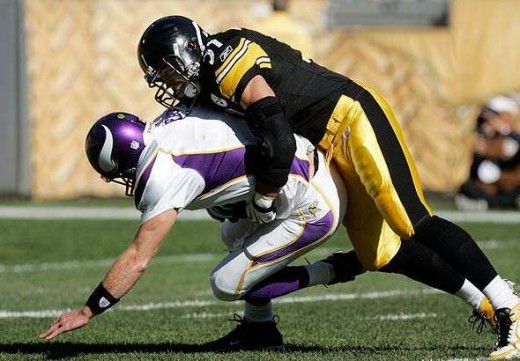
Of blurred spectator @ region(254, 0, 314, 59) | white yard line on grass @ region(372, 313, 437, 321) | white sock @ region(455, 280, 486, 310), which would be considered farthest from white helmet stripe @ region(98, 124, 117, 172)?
blurred spectator @ region(254, 0, 314, 59)

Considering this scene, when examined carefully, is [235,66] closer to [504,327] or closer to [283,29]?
[504,327]

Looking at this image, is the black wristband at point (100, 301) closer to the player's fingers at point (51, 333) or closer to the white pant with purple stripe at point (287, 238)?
the player's fingers at point (51, 333)

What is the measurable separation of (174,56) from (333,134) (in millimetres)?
759

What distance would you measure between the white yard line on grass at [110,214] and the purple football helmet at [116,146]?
7427 millimetres

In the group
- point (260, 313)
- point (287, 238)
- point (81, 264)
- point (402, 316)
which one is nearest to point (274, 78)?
point (287, 238)

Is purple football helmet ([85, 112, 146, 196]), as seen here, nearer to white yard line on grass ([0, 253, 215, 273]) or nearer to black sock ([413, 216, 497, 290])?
black sock ([413, 216, 497, 290])

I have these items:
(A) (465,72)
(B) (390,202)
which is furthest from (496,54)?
(B) (390,202)

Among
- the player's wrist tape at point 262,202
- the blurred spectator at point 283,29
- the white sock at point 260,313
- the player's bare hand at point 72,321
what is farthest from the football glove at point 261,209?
the blurred spectator at point 283,29

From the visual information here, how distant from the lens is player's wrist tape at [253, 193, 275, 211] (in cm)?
536

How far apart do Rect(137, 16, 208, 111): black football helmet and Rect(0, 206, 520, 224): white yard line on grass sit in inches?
291

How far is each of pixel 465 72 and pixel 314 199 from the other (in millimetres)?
10695

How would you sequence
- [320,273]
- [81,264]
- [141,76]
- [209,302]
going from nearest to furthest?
1. [320,273]
2. [209,302]
3. [81,264]
4. [141,76]

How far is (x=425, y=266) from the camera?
5488mm

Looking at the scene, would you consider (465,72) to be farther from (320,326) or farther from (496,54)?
(320,326)
